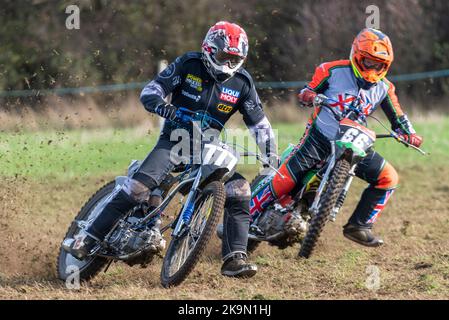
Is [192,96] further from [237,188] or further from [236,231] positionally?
[236,231]

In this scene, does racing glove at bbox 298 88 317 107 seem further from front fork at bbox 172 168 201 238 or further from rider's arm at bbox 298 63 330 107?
front fork at bbox 172 168 201 238

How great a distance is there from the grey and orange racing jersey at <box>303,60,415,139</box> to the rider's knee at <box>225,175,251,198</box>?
161 cm

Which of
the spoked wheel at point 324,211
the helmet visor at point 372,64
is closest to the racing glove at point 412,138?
the helmet visor at point 372,64

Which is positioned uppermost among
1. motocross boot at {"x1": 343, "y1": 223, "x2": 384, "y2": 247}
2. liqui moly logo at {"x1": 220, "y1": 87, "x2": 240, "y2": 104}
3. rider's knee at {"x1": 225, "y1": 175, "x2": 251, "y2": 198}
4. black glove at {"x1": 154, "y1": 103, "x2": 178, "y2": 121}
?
liqui moly logo at {"x1": 220, "y1": 87, "x2": 240, "y2": 104}

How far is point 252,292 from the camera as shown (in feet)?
27.4

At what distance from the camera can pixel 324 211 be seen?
901cm

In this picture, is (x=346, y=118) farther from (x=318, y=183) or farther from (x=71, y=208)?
(x=71, y=208)

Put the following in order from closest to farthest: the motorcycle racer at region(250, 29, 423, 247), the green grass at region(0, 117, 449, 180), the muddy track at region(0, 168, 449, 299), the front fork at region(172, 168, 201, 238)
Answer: the front fork at region(172, 168, 201, 238)
the muddy track at region(0, 168, 449, 299)
the motorcycle racer at region(250, 29, 423, 247)
the green grass at region(0, 117, 449, 180)

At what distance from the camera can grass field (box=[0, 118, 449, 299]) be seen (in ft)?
27.8

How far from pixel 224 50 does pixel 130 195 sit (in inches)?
59.6

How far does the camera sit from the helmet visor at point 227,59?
8594 mm

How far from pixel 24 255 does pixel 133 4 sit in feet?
63.9

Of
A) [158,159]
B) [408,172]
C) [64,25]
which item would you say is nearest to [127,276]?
[158,159]

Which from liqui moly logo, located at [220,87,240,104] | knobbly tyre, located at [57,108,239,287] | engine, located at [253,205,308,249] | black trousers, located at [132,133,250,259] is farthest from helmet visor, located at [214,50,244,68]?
engine, located at [253,205,308,249]
